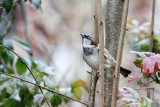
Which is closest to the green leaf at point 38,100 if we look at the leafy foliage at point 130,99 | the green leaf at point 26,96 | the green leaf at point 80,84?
the green leaf at point 26,96

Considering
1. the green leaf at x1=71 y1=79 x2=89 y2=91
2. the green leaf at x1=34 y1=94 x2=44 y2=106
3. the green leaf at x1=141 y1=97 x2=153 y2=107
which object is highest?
the green leaf at x1=71 y1=79 x2=89 y2=91

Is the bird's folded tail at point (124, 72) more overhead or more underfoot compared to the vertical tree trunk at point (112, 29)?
more underfoot

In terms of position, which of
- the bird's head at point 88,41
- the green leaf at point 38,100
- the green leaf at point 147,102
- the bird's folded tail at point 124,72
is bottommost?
the green leaf at point 38,100

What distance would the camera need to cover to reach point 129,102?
97 centimetres

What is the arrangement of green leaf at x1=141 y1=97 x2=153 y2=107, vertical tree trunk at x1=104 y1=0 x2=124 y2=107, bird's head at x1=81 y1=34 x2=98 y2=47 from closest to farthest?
green leaf at x1=141 y1=97 x2=153 y2=107 → vertical tree trunk at x1=104 y1=0 x2=124 y2=107 → bird's head at x1=81 y1=34 x2=98 y2=47

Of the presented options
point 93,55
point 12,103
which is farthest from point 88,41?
point 12,103

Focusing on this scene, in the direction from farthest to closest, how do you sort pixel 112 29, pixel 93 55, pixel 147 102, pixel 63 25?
pixel 63 25
pixel 93 55
pixel 112 29
pixel 147 102

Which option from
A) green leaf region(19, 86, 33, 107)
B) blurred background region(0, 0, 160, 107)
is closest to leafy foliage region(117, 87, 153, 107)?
green leaf region(19, 86, 33, 107)

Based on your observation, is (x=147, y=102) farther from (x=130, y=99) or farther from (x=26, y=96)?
(x=26, y=96)

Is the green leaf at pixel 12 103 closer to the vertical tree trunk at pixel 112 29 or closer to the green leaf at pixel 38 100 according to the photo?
the green leaf at pixel 38 100

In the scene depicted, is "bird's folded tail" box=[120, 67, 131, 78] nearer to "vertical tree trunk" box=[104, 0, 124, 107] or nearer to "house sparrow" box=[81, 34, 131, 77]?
"house sparrow" box=[81, 34, 131, 77]

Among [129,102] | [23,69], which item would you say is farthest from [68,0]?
[129,102]

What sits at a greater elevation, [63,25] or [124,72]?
[63,25]

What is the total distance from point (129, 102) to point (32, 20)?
16.1 ft
